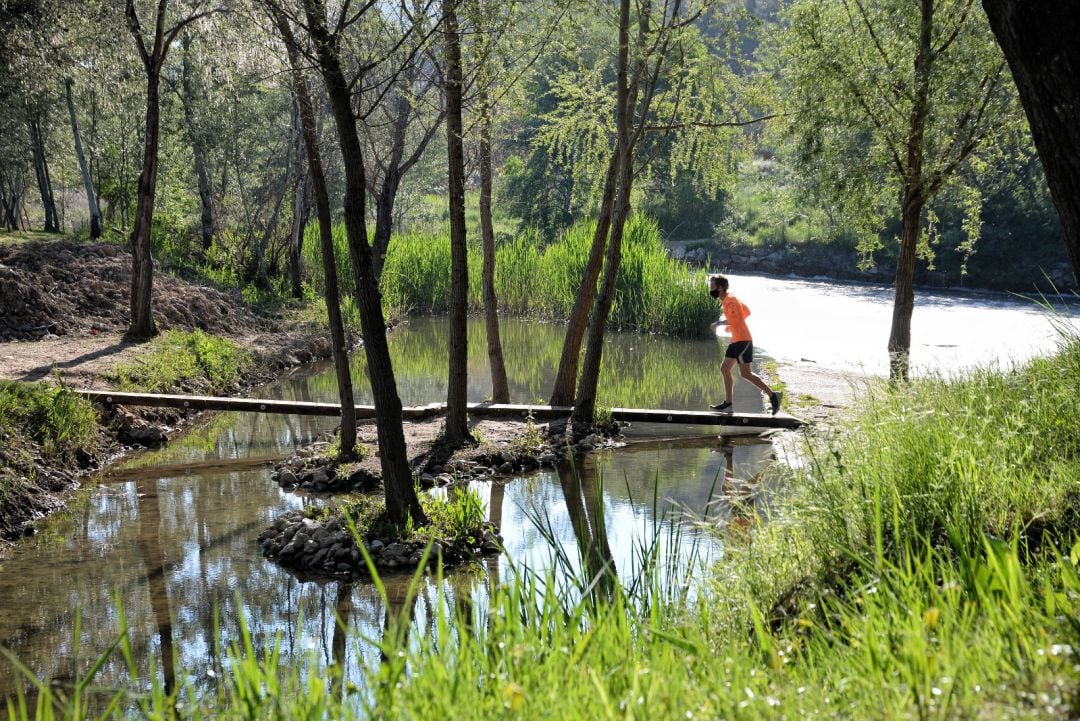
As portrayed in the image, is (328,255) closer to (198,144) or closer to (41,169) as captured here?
(198,144)

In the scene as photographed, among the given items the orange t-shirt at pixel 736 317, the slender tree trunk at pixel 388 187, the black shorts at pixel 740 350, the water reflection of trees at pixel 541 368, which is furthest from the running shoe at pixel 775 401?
the slender tree trunk at pixel 388 187

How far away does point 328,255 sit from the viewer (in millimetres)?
9469

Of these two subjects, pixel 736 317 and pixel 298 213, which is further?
pixel 298 213

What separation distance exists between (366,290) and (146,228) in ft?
28.4

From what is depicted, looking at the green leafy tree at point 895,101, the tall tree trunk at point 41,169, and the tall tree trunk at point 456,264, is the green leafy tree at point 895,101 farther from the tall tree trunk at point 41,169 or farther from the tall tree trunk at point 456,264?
the tall tree trunk at point 41,169

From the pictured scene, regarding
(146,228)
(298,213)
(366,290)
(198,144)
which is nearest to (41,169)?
(198,144)

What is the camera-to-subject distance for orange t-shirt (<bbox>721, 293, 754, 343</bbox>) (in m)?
12.4

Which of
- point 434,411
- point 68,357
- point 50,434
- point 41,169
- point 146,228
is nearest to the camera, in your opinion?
point 50,434

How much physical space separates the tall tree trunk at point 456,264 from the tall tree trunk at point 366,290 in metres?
2.45

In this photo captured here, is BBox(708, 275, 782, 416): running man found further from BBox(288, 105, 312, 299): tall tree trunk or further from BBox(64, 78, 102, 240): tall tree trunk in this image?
BBox(64, 78, 102, 240): tall tree trunk

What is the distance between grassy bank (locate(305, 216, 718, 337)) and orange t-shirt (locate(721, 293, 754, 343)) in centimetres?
905

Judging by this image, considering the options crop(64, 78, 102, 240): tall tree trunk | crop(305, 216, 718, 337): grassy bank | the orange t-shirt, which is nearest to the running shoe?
the orange t-shirt

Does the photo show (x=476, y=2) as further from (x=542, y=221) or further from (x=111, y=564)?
(x=542, y=221)

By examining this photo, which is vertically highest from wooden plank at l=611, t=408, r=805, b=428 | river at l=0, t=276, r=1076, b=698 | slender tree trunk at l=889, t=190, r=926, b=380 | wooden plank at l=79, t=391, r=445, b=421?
slender tree trunk at l=889, t=190, r=926, b=380
